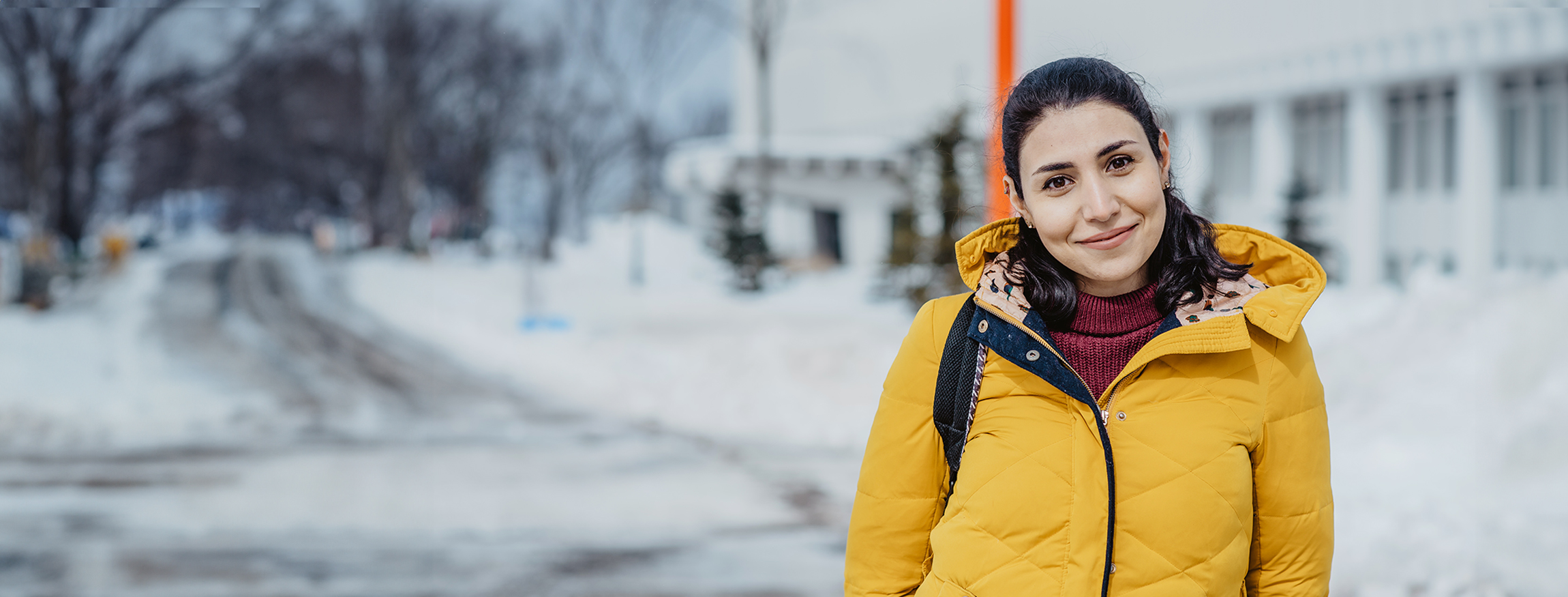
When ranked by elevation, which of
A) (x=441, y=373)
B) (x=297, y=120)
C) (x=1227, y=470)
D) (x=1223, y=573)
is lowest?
(x=441, y=373)

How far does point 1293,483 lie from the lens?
2010 millimetres

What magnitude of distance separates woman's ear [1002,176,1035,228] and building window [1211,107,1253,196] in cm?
2348

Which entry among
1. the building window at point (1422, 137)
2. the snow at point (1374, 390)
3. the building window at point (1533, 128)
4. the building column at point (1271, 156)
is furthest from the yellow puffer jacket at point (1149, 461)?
the building column at point (1271, 156)

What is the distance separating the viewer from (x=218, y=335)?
1708 centimetres

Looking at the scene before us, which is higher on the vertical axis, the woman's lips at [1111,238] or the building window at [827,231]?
the woman's lips at [1111,238]

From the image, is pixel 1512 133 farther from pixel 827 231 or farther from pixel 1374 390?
pixel 827 231

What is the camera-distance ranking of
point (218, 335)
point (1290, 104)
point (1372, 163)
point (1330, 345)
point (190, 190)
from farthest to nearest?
point (190, 190) < point (1290, 104) < point (1372, 163) < point (218, 335) < point (1330, 345)

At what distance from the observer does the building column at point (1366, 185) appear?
20984 millimetres

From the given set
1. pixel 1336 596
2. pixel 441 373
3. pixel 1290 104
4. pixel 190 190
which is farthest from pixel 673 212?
pixel 1336 596

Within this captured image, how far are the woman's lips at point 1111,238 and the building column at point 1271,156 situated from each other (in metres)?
22.1

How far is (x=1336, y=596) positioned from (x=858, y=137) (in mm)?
34387

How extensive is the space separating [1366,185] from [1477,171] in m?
2.26

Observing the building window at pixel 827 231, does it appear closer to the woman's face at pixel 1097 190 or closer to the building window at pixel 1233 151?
the building window at pixel 1233 151

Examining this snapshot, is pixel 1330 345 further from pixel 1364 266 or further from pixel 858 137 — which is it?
pixel 858 137
